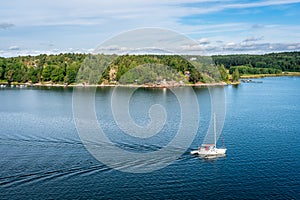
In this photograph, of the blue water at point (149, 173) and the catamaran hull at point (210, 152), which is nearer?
the blue water at point (149, 173)

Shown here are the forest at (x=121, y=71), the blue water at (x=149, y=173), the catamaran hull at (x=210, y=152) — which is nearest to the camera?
the blue water at (x=149, y=173)

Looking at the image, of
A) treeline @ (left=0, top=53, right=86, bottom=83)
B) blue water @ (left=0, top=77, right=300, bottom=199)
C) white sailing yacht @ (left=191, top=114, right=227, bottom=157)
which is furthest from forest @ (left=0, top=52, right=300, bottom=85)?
white sailing yacht @ (left=191, top=114, right=227, bottom=157)

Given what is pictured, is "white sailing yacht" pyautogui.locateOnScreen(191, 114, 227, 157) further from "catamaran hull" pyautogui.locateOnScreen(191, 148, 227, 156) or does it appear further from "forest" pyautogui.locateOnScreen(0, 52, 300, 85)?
"forest" pyautogui.locateOnScreen(0, 52, 300, 85)

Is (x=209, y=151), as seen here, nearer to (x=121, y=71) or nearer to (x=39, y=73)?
(x=121, y=71)

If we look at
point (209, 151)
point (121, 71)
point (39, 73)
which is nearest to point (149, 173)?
point (209, 151)

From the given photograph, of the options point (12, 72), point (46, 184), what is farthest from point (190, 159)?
point (12, 72)

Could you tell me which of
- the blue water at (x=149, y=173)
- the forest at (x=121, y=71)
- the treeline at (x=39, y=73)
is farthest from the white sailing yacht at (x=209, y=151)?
the treeline at (x=39, y=73)

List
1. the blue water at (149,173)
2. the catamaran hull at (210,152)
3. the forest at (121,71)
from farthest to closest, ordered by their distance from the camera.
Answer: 1. the forest at (121,71)
2. the catamaran hull at (210,152)
3. the blue water at (149,173)

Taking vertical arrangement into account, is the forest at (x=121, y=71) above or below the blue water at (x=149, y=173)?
above

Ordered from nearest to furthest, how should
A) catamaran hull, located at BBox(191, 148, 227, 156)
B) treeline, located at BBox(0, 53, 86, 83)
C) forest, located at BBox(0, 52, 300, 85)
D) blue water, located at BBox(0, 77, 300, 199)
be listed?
blue water, located at BBox(0, 77, 300, 199) → catamaran hull, located at BBox(191, 148, 227, 156) → forest, located at BBox(0, 52, 300, 85) → treeline, located at BBox(0, 53, 86, 83)

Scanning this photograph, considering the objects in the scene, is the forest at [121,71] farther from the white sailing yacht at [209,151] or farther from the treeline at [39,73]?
the white sailing yacht at [209,151]

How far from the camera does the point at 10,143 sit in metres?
30.1

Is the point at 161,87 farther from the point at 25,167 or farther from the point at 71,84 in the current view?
the point at 25,167

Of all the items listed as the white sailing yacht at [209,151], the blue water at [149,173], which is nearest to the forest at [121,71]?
the blue water at [149,173]
